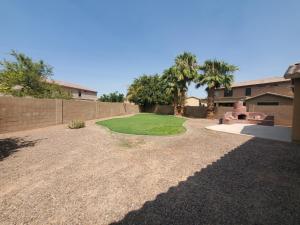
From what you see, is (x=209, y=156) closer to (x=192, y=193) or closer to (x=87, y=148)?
(x=192, y=193)

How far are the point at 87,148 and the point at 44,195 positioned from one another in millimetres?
3557

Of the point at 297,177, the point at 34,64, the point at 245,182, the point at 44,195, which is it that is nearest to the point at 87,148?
the point at 44,195

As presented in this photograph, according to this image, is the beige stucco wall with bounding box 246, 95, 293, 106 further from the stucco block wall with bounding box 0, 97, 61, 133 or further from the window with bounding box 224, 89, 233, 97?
the stucco block wall with bounding box 0, 97, 61, 133

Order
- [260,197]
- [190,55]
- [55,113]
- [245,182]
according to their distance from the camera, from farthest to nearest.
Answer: [190,55], [55,113], [245,182], [260,197]

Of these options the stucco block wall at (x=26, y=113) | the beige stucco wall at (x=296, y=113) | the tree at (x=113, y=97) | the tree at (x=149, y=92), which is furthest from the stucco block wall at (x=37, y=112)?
the tree at (x=113, y=97)

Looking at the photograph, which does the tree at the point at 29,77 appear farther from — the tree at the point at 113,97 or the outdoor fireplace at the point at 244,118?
the outdoor fireplace at the point at 244,118

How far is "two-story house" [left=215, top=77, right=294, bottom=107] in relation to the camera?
66.5 ft

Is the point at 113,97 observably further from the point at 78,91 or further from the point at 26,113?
the point at 26,113

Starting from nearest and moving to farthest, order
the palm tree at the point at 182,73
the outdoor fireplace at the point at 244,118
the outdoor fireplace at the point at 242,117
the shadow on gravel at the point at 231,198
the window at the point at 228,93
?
the shadow on gravel at the point at 231,198, the outdoor fireplace at the point at 244,118, the outdoor fireplace at the point at 242,117, the palm tree at the point at 182,73, the window at the point at 228,93

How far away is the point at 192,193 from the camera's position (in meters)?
3.28

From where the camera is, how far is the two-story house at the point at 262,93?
→ 20281 millimetres

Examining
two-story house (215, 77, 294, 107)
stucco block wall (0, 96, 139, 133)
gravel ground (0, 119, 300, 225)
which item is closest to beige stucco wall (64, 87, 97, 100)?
stucco block wall (0, 96, 139, 133)

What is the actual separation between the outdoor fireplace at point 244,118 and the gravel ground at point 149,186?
1020 cm

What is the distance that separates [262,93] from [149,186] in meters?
28.2
